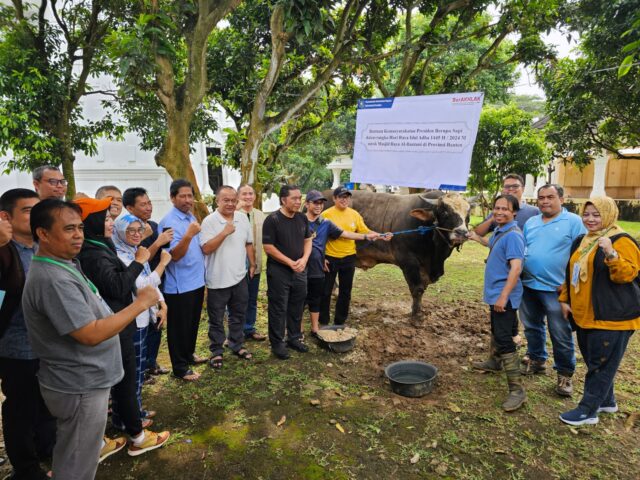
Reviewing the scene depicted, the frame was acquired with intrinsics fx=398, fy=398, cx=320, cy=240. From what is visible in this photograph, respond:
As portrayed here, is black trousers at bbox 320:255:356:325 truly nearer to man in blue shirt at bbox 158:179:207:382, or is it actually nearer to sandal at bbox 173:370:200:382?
man in blue shirt at bbox 158:179:207:382

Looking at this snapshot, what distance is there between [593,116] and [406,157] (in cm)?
678

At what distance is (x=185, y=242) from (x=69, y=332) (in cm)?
191

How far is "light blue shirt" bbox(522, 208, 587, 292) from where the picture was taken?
3918 mm

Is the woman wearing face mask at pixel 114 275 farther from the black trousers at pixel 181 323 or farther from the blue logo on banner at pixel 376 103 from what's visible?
the blue logo on banner at pixel 376 103

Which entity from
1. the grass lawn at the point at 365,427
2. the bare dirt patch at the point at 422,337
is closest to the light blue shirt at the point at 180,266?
the grass lawn at the point at 365,427

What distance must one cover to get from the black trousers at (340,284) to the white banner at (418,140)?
1.12 meters

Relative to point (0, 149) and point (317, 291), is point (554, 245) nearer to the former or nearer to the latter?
point (317, 291)

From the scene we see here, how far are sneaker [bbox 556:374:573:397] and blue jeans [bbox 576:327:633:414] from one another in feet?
1.25

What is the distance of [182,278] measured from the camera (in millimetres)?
3955

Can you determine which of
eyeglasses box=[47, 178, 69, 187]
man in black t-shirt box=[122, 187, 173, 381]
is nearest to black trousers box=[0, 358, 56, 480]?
man in black t-shirt box=[122, 187, 173, 381]

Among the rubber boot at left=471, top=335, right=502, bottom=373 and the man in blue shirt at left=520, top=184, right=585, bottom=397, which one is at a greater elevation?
the man in blue shirt at left=520, top=184, right=585, bottom=397

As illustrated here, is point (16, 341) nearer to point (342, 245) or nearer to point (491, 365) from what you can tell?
point (342, 245)

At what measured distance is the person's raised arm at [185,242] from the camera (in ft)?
12.2

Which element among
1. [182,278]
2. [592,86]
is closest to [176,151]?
[182,278]
